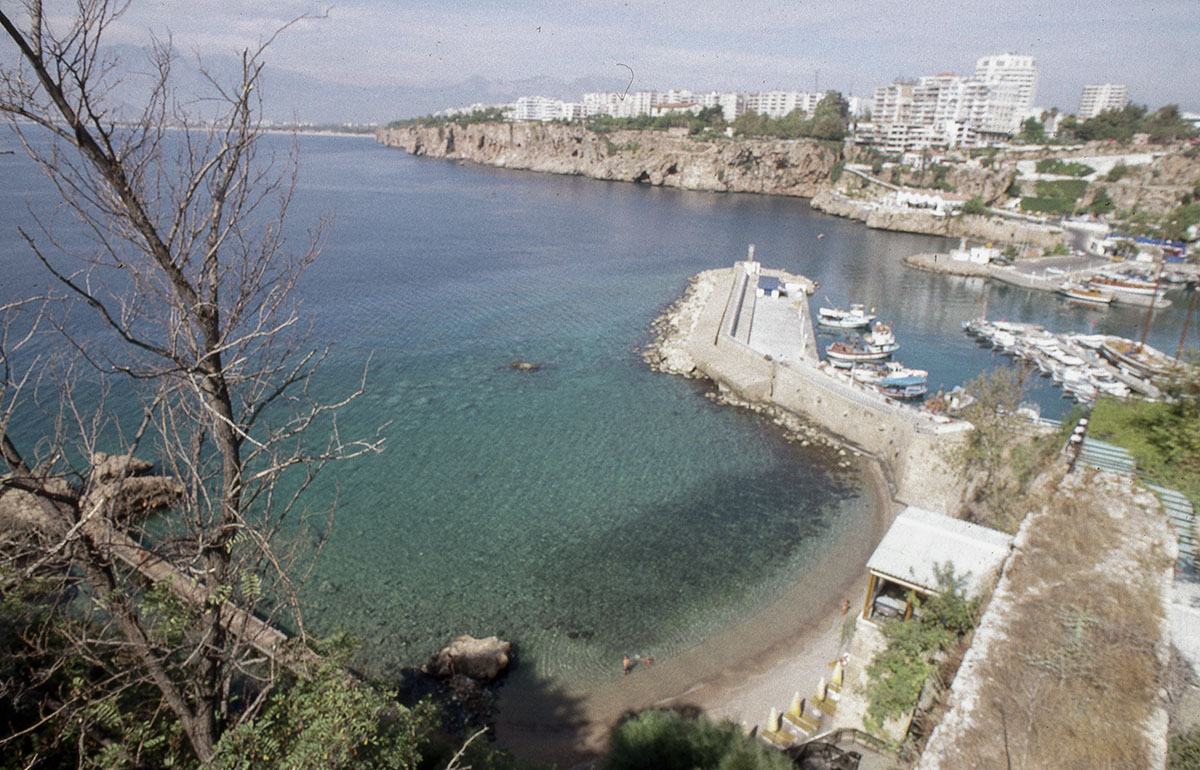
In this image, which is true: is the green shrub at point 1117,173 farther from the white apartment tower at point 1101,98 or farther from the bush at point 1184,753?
the white apartment tower at point 1101,98

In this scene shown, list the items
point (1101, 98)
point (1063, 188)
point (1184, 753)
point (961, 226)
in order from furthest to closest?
point (1101, 98) → point (1063, 188) → point (961, 226) → point (1184, 753)

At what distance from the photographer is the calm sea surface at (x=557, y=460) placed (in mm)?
12352

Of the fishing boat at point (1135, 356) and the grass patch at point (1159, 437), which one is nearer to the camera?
the grass patch at point (1159, 437)

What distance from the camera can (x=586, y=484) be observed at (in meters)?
16.6

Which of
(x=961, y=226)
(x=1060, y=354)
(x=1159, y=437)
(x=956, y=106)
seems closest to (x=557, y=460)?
(x=1159, y=437)

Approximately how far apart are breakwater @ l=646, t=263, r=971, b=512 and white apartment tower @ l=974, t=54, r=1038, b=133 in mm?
109905

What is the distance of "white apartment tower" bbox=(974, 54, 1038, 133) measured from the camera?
377 feet

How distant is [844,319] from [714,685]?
971 inches

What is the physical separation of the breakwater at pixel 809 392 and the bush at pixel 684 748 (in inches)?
404

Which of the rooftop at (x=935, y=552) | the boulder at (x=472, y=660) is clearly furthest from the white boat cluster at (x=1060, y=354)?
the boulder at (x=472, y=660)

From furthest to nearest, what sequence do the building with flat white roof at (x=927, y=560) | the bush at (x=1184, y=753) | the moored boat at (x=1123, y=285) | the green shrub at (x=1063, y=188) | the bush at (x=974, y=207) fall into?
the green shrub at (x=1063, y=188)
the bush at (x=974, y=207)
the moored boat at (x=1123, y=285)
the building with flat white roof at (x=927, y=560)
the bush at (x=1184, y=753)

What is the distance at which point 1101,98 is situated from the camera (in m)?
152

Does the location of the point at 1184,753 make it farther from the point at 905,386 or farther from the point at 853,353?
the point at 853,353

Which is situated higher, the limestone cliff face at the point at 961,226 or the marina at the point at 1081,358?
the limestone cliff face at the point at 961,226
